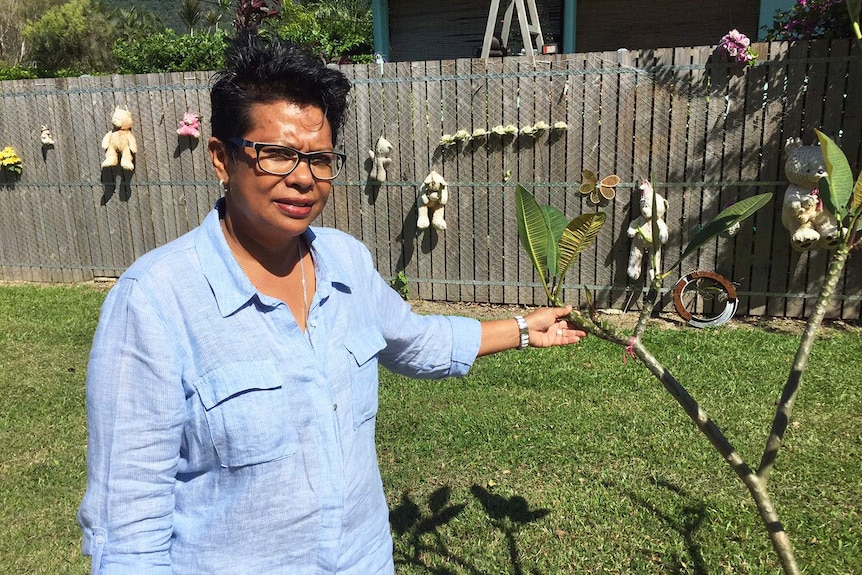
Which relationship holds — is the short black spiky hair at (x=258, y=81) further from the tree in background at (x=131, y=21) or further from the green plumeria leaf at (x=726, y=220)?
the tree in background at (x=131, y=21)

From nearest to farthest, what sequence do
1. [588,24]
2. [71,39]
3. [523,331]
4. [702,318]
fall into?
[523,331]
[702,318]
[588,24]
[71,39]

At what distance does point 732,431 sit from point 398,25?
8483mm

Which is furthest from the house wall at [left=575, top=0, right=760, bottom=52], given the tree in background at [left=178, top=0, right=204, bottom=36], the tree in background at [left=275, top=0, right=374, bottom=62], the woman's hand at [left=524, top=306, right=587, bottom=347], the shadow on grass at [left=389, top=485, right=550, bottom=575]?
the tree in background at [left=178, top=0, right=204, bottom=36]

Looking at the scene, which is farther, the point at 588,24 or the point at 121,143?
the point at 588,24

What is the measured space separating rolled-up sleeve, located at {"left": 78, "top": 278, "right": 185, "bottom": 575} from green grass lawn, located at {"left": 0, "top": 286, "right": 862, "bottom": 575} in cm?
185

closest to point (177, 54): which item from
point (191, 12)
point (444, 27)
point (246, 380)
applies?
point (444, 27)

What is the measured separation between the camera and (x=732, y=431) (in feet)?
12.7

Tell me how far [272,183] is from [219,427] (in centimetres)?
51

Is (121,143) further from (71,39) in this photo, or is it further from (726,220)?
(71,39)

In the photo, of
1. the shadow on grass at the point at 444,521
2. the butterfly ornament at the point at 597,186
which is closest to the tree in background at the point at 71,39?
the butterfly ornament at the point at 597,186

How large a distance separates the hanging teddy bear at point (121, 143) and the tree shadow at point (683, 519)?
5.95 m

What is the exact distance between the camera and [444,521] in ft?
10.6

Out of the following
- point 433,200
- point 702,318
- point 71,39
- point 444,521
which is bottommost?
point 444,521

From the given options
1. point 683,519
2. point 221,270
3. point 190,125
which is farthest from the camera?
point 190,125
